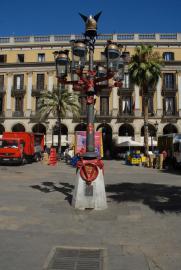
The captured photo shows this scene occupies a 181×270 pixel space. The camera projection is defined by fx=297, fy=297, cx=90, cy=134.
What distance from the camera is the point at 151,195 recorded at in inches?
455

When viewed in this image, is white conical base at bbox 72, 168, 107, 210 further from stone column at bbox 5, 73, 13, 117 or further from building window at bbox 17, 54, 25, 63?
building window at bbox 17, 54, 25, 63

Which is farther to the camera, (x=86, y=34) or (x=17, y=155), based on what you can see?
(x=17, y=155)

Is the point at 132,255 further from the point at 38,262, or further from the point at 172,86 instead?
the point at 172,86

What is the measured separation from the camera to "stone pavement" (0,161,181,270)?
16.9ft

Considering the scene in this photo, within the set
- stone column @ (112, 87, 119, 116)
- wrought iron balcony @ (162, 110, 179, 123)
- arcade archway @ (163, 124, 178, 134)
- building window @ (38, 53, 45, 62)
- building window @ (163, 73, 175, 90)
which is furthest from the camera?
building window @ (38, 53, 45, 62)

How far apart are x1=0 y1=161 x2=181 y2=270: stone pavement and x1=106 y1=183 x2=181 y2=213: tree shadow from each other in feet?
0.10

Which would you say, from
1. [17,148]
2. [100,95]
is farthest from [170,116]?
[17,148]

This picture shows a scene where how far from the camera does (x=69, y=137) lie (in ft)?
147

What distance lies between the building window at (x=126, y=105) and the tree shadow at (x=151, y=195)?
3118cm

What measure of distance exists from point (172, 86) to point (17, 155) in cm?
2796

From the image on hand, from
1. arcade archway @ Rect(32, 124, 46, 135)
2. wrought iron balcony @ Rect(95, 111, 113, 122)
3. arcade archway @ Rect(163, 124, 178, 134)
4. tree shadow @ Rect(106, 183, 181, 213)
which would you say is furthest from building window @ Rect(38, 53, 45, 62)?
tree shadow @ Rect(106, 183, 181, 213)

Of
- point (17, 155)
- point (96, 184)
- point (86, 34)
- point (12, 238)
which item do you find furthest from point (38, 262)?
point (17, 155)

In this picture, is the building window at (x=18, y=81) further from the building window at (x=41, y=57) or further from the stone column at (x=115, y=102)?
the stone column at (x=115, y=102)

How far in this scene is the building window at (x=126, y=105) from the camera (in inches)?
1766
